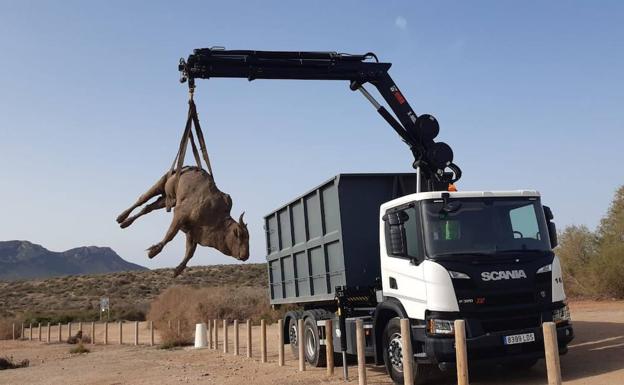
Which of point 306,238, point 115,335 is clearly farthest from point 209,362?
point 115,335

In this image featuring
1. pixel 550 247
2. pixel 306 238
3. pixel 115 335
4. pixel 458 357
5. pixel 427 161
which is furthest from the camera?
pixel 115 335

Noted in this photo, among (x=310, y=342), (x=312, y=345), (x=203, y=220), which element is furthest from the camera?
(x=310, y=342)

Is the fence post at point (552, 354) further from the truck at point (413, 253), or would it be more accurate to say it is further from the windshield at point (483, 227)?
the windshield at point (483, 227)

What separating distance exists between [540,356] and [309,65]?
22.8ft

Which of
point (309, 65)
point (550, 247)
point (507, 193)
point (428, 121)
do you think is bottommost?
point (550, 247)

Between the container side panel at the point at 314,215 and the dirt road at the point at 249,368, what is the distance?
278 centimetres

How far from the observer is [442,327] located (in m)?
8.88

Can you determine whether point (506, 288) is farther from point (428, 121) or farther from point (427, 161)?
point (428, 121)

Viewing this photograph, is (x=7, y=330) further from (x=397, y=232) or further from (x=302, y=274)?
(x=397, y=232)

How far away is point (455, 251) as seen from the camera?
918cm

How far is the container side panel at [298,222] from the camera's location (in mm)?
13195

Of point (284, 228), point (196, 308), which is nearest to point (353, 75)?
point (284, 228)

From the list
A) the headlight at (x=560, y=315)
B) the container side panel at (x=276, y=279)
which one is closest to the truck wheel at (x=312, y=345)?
the container side panel at (x=276, y=279)

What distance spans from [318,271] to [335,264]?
1009mm
